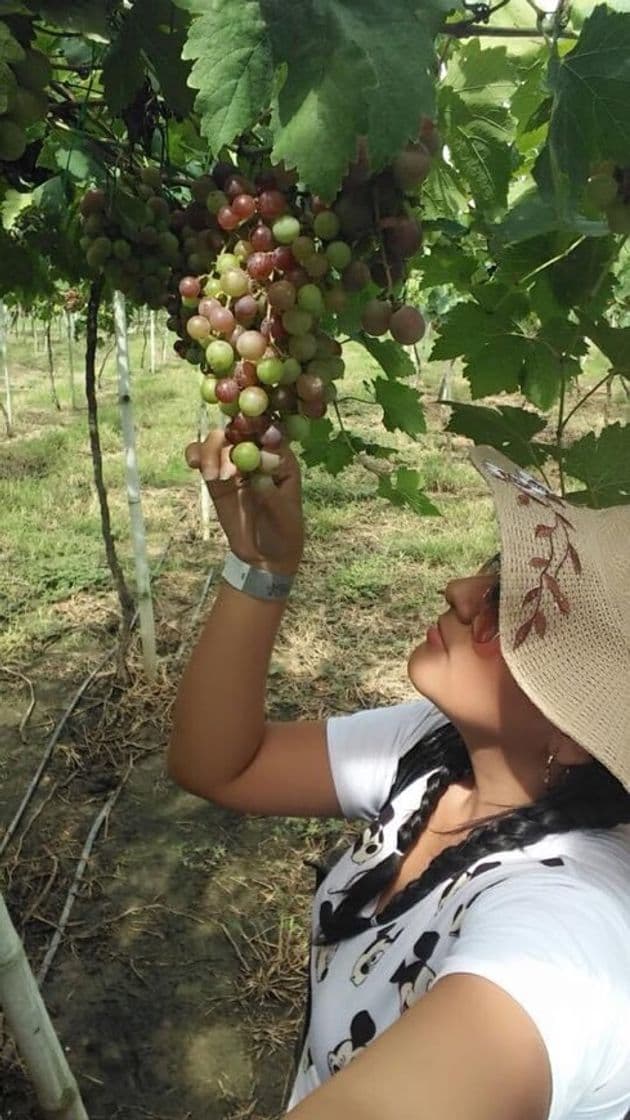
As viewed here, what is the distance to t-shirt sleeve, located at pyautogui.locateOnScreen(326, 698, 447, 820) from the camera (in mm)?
1571

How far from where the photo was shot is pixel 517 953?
2.98 feet

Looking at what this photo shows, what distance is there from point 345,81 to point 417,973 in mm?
970

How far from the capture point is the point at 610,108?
99 cm

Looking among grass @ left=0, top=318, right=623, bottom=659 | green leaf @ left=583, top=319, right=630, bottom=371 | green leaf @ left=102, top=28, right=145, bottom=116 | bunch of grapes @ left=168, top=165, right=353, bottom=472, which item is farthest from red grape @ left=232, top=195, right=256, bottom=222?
grass @ left=0, top=318, right=623, bottom=659

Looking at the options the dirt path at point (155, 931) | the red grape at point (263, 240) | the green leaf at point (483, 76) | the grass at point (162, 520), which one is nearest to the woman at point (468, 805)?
the red grape at point (263, 240)

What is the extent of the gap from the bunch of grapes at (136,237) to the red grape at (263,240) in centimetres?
28

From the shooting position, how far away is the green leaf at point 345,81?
2.67 ft

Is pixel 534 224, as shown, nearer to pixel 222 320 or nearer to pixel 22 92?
pixel 222 320

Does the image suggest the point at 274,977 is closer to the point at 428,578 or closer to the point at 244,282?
the point at 244,282

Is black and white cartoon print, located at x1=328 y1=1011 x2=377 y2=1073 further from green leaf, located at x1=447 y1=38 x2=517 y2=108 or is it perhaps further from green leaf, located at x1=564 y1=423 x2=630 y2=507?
green leaf, located at x1=447 y1=38 x2=517 y2=108

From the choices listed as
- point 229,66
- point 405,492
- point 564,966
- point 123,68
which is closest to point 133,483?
point 405,492

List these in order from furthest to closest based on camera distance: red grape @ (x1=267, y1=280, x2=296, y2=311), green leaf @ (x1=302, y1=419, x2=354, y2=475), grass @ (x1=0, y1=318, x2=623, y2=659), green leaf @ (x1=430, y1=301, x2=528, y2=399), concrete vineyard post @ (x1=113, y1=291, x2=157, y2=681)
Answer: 1. grass @ (x1=0, y1=318, x2=623, y2=659)
2. concrete vineyard post @ (x1=113, y1=291, x2=157, y2=681)
3. green leaf @ (x1=302, y1=419, x2=354, y2=475)
4. green leaf @ (x1=430, y1=301, x2=528, y2=399)
5. red grape @ (x1=267, y1=280, x2=296, y2=311)

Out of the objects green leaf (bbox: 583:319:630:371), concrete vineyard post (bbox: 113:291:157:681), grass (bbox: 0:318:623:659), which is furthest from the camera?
grass (bbox: 0:318:623:659)

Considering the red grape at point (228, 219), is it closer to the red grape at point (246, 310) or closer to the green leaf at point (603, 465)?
the red grape at point (246, 310)
